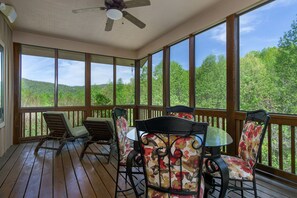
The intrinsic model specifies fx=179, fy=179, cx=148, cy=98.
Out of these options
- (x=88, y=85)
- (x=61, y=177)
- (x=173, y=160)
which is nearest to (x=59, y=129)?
(x=61, y=177)

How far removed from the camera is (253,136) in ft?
6.19

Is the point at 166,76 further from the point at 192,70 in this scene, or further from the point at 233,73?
the point at 233,73

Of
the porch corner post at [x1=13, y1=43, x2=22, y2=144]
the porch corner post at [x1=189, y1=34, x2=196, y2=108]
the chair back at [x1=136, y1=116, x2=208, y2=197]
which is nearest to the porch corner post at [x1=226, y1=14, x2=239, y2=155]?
the porch corner post at [x1=189, y1=34, x2=196, y2=108]

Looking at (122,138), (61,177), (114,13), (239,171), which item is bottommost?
(61,177)

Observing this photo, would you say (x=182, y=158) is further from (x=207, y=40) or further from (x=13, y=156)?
(x=13, y=156)

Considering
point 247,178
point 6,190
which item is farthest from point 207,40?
point 6,190

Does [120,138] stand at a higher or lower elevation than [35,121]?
higher

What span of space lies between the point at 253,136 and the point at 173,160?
1.15 m

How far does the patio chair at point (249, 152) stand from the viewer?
1.74 metres

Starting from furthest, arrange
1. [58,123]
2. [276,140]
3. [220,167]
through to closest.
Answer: [58,123]
[276,140]
[220,167]

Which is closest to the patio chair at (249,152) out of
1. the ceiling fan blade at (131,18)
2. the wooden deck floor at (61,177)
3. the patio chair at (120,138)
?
the wooden deck floor at (61,177)

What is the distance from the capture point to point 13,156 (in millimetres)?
3594

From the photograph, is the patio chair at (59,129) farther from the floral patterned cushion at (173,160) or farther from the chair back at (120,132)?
the floral patterned cushion at (173,160)

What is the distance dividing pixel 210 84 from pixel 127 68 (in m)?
3.65
